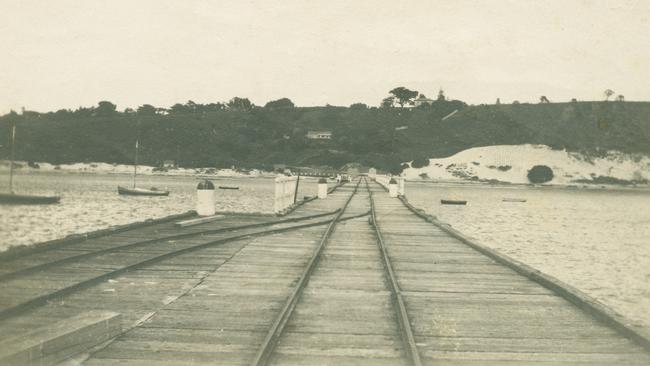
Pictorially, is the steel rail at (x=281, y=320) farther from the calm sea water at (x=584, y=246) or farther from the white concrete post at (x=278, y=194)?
the white concrete post at (x=278, y=194)

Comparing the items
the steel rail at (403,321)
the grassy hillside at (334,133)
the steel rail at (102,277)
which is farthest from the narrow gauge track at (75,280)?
the grassy hillside at (334,133)

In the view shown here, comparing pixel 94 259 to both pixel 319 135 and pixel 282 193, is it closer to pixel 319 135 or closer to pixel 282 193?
pixel 282 193

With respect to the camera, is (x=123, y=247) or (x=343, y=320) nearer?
(x=343, y=320)

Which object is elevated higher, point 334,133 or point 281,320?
point 334,133

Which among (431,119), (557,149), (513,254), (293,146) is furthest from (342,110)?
(513,254)

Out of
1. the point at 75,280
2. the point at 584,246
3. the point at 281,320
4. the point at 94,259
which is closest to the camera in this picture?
the point at 281,320

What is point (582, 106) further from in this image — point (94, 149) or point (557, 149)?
point (94, 149)

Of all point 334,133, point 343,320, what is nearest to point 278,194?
point 343,320

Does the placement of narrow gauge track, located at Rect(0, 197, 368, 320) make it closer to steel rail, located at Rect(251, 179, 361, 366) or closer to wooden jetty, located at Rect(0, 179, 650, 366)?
wooden jetty, located at Rect(0, 179, 650, 366)
